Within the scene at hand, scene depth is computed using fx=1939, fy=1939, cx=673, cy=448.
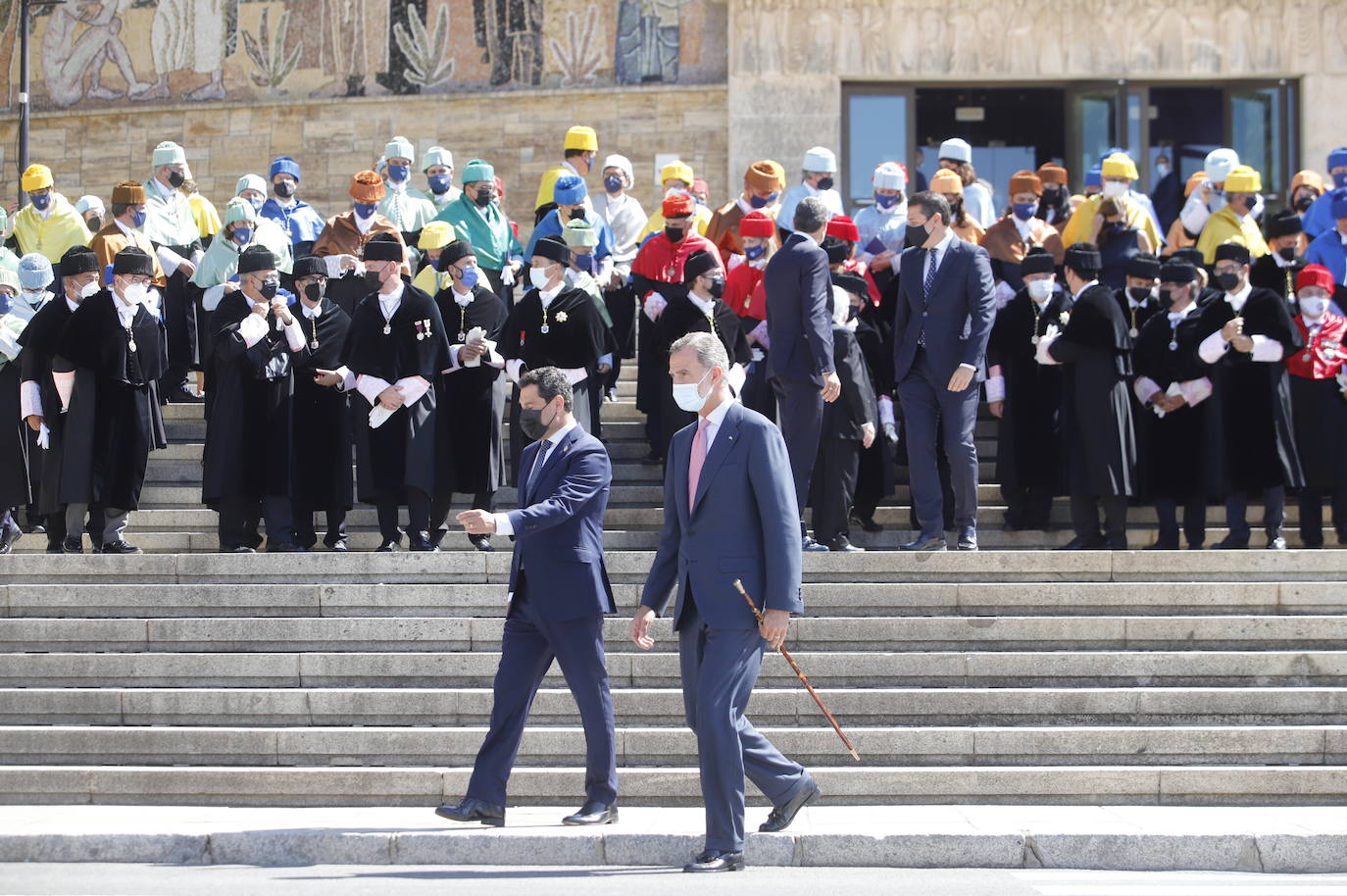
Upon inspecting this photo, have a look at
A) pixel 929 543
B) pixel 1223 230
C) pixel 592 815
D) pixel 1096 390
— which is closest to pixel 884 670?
pixel 929 543

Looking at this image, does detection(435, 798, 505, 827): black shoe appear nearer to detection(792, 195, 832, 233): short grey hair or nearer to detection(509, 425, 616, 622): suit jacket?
detection(509, 425, 616, 622): suit jacket

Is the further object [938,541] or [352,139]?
[352,139]

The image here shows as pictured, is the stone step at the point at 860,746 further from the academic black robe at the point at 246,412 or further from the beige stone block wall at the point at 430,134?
the beige stone block wall at the point at 430,134

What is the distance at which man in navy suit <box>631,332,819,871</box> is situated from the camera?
755 centimetres

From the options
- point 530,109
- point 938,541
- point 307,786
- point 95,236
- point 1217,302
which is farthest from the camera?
point 530,109

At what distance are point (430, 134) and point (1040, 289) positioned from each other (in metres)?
10.8

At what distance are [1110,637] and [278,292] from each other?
5.47 meters

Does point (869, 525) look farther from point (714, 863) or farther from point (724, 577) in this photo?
point (714, 863)

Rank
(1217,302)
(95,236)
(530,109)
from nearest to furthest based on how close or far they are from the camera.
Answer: (1217,302) → (95,236) → (530,109)

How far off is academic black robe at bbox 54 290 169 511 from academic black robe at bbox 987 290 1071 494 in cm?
530

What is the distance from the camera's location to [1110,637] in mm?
10023

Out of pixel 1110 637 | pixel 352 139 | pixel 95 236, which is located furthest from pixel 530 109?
pixel 1110 637

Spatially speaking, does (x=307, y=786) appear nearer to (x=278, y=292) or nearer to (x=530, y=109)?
(x=278, y=292)

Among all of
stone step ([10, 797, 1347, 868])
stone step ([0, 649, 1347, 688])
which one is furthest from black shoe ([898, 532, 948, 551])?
stone step ([10, 797, 1347, 868])
